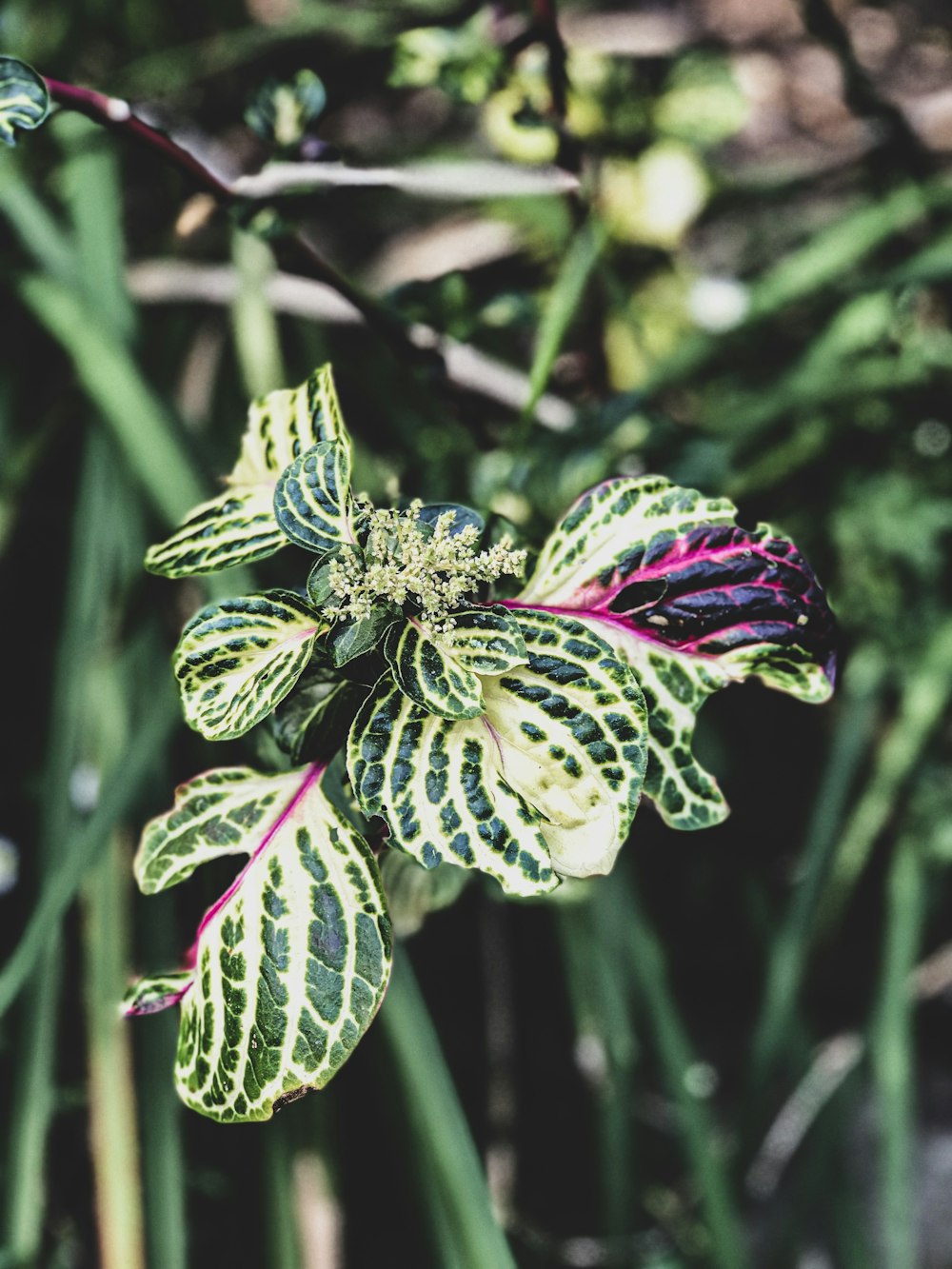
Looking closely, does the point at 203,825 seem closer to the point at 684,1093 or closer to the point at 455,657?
→ the point at 455,657

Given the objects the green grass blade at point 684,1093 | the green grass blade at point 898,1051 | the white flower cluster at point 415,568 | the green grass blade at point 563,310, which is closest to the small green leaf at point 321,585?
the white flower cluster at point 415,568

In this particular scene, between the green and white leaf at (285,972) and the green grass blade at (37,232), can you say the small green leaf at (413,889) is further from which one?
the green grass blade at (37,232)

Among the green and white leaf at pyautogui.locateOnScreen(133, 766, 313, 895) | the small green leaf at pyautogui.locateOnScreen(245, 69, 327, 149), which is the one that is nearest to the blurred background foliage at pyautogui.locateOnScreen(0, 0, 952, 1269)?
the small green leaf at pyautogui.locateOnScreen(245, 69, 327, 149)

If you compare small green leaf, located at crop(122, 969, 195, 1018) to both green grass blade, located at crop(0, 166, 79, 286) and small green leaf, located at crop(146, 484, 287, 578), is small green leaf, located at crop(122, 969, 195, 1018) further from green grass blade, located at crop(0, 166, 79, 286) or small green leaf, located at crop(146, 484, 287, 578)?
green grass blade, located at crop(0, 166, 79, 286)

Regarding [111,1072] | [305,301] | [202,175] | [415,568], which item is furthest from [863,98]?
[111,1072]

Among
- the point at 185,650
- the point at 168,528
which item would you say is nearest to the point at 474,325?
the point at 168,528

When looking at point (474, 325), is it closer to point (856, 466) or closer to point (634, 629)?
point (634, 629)
